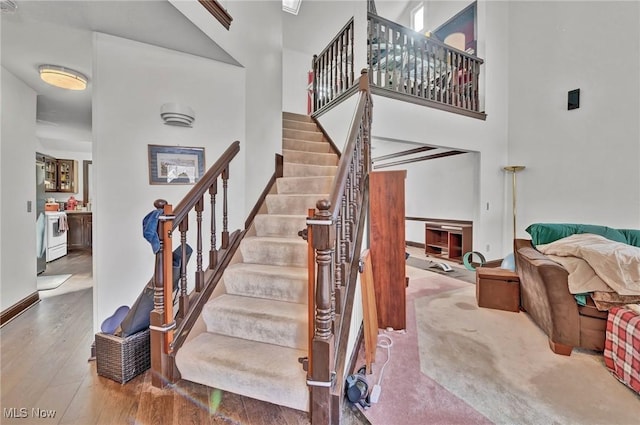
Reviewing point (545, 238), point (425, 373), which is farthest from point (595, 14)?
point (425, 373)

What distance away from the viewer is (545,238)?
2.93 metres

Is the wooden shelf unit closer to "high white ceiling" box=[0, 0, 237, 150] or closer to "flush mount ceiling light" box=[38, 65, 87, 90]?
"high white ceiling" box=[0, 0, 237, 150]

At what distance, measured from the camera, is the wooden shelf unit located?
5.05m

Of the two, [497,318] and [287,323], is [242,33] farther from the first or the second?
[497,318]

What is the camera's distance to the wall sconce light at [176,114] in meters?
2.31

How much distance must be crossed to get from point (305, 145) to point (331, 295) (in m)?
2.85

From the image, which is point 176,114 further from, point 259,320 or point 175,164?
point 259,320

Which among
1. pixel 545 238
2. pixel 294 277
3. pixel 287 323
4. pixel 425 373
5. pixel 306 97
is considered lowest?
pixel 425 373

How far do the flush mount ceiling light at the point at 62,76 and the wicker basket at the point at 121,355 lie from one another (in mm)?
2325

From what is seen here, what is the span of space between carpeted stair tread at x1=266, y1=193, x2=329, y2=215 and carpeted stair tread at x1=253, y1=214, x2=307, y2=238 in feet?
0.34

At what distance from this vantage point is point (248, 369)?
154cm

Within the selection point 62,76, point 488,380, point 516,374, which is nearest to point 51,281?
point 62,76

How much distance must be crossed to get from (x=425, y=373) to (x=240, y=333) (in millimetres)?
1292

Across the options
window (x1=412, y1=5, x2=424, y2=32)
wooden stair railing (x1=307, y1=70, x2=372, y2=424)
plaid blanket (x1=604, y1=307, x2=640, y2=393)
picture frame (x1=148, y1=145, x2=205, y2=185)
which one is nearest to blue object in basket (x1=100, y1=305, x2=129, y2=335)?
picture frame (x1=148, y1=145, x2=205, y2=185)
